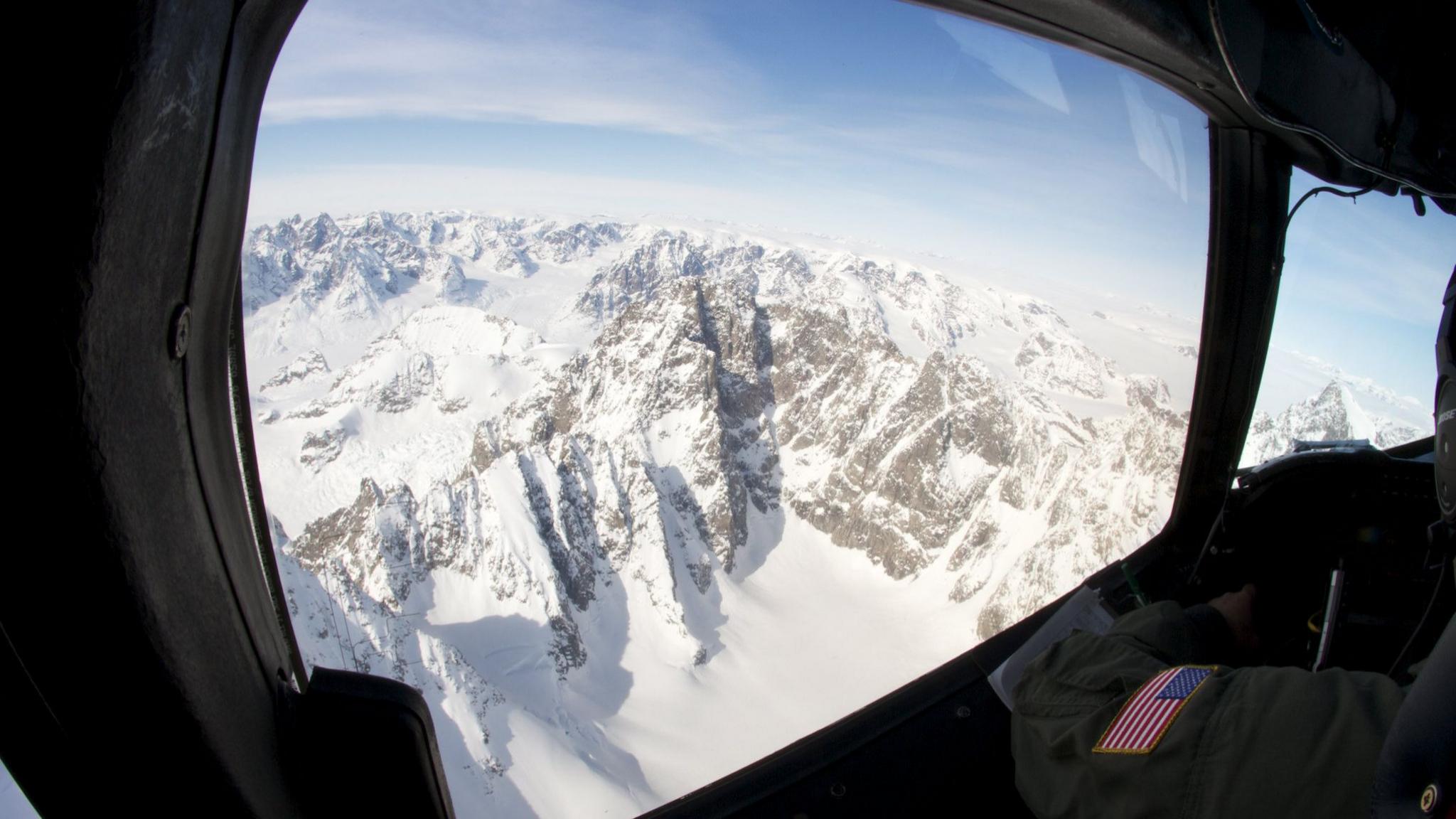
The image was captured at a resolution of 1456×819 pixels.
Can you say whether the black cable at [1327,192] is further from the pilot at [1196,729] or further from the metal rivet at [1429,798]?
the metal rivet at [1429,798]

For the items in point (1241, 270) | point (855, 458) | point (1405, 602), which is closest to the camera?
point (1405, 602)

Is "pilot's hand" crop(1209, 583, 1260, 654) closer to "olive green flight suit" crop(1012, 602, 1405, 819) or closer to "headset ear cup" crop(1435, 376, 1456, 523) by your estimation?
"headset ear cup" crop(1435, 376, 1456, 523)

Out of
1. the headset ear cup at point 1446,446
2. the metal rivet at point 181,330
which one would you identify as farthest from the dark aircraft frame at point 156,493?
the headset ear cup at point 1446,446


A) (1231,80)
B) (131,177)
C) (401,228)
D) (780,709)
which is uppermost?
(401,228)

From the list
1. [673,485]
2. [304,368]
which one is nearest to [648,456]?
[673,485]

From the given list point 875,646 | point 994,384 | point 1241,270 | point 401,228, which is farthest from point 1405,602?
point 875,646

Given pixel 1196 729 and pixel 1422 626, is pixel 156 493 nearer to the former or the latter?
pixel 1196 729

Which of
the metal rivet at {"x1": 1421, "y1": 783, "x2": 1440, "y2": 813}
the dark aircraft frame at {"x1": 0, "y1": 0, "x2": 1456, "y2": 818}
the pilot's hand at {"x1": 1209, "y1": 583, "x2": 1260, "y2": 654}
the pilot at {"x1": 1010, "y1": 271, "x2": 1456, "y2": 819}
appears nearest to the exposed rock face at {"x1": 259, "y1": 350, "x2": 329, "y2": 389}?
the dark aircraft frame at {"x1": 0, "y1": 0, "x2": 1456, "y2": 818}

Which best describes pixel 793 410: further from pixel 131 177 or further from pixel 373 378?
pixel 131 177
